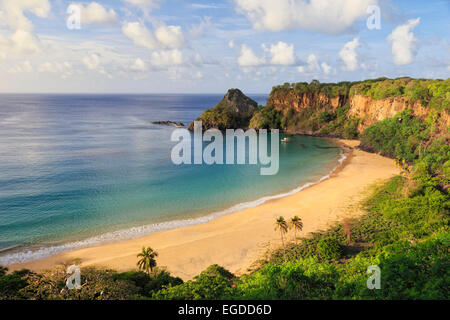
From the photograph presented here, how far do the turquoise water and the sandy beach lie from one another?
7.23ft

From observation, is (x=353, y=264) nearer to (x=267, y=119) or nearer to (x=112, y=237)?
(x=112, y=237)

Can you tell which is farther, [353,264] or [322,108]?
[322,108]

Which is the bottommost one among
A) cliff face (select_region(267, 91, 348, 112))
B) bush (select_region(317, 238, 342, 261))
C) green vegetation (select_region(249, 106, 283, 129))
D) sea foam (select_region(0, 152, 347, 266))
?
sea foam (select_region(0, 152, 347, 266))

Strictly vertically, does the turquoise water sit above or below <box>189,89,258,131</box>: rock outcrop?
below

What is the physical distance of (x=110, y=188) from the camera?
156 feet

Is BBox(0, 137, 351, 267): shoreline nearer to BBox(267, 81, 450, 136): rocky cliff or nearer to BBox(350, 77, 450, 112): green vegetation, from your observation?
BBox(350, 77, 450, 112): green vegetation

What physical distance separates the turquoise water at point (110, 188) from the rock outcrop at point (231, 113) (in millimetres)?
35764

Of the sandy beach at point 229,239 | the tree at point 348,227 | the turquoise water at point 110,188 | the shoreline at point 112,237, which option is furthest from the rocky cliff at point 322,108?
the tree at point 348,227

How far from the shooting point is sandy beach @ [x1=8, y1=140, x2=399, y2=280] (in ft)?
91.7

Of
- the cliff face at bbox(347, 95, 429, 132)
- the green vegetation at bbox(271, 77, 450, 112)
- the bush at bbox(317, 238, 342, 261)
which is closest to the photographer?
the bush at bbox(317, 238, 342, 261)

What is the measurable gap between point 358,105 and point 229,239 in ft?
244

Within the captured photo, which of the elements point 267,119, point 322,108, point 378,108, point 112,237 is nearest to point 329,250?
point 112,237

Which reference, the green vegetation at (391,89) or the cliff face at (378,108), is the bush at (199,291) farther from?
the cliff face at (378,108)

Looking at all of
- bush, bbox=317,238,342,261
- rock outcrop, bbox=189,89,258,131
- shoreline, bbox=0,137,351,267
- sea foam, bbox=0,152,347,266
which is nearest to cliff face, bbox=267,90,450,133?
rock outcrop, bbox=189,89,258,131
